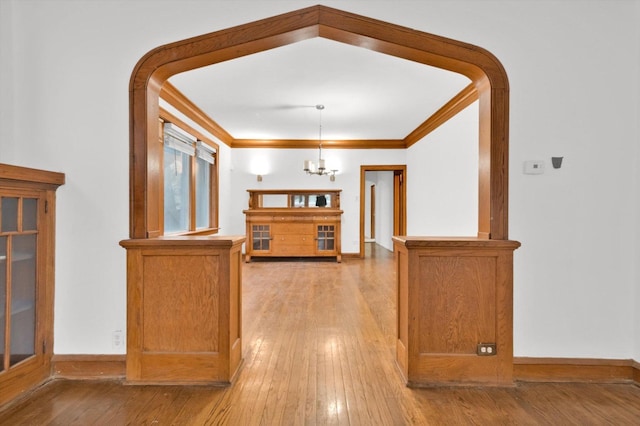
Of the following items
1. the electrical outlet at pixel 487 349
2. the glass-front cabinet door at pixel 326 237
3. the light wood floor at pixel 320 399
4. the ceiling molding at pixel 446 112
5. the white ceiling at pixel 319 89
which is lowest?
the light wood floor at pixel 320 399

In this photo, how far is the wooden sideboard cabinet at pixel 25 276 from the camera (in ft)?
6.54

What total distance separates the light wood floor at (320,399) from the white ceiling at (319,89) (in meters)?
2.65

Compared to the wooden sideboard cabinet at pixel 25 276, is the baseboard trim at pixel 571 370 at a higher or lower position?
lower

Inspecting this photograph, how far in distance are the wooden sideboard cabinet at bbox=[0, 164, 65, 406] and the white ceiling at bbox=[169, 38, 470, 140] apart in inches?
87.1

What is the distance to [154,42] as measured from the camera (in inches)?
92.9

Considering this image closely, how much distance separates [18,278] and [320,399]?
1889mm

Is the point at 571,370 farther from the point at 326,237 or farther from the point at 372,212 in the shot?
the point at 372,212

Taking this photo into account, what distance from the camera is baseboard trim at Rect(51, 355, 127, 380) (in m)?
2.30

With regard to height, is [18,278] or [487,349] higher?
[18,278]

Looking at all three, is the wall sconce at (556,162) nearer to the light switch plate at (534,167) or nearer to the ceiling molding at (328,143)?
the light switch plate at (534,167)

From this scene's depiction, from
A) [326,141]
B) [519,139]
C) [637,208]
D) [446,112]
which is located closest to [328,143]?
[326,141]

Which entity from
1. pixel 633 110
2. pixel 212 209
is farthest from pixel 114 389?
pixel 212 209

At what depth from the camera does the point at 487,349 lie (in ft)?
7.38

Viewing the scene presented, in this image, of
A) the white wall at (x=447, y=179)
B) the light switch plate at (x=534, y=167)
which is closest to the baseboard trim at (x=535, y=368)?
the light switch plate at (x=534, y=167)
